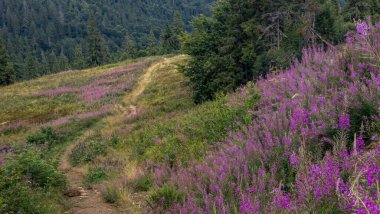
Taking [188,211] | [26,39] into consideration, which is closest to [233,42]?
[188,211]

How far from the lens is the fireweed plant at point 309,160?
3151mm

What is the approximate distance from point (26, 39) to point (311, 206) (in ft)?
710

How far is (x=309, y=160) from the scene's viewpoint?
364 centimetres

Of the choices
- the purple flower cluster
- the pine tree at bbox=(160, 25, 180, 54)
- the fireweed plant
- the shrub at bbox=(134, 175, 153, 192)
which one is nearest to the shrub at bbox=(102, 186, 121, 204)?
the shrub at bbox=(134, 175, 153, 192)

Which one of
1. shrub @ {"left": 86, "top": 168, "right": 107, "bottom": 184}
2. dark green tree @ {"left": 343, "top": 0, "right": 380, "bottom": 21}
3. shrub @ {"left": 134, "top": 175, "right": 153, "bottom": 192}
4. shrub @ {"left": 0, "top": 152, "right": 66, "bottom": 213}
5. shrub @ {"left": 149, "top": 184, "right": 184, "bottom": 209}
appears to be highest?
dark green tree @ {"left": 343, "top": 0, "right": 380, "bottom": 21}

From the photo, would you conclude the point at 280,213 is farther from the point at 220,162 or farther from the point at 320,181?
the point at 220,162

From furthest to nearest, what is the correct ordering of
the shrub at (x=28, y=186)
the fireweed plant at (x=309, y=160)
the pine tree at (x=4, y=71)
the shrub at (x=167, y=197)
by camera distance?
the pine tree at (x=4, y=71) → the shrub at (x=28, y=186) → the shrub at (x=167, y=197) → the fireweed plant at (x=309, y=160)

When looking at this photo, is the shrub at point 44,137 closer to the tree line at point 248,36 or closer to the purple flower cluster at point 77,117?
the purple flower cluster at point 77,117

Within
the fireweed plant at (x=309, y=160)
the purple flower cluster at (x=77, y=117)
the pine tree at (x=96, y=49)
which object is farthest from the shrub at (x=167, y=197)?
the pine tree at (x=96, y=49)

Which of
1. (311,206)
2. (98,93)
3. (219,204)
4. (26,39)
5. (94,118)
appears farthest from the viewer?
(26,39)

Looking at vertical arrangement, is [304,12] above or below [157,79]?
above

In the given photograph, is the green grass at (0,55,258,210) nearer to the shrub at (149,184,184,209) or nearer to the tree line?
the shrub at (149,184,184,209)

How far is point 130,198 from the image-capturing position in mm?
7156

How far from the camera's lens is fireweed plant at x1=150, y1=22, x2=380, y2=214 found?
3.15 m
